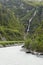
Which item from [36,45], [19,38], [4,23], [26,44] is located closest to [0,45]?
[26,44]

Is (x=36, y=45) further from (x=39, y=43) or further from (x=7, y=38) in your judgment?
(x=7, y=38)

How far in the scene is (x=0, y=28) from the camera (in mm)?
182125

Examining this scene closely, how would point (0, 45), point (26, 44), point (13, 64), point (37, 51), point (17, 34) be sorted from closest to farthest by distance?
1. point (13, 64)
2. point (37, 51)
3. point (26, 44)
4. point (0, 45)
5. point (17, 34)

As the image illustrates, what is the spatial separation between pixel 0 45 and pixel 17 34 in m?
51.5

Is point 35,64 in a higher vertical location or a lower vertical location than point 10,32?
higher

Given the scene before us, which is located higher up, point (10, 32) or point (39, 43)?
point (39, 43)


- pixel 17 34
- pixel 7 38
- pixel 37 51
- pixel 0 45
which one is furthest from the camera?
pixel 17 34

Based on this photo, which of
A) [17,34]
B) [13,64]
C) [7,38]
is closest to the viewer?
[13,64]

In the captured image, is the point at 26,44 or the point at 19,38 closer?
the point at 26,44

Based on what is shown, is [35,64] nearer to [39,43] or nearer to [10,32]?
[39,43]

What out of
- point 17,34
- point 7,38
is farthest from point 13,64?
point 17,34

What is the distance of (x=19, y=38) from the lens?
185 m

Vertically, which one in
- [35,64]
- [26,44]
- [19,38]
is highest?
[35,64]

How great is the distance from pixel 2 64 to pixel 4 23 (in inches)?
5102
